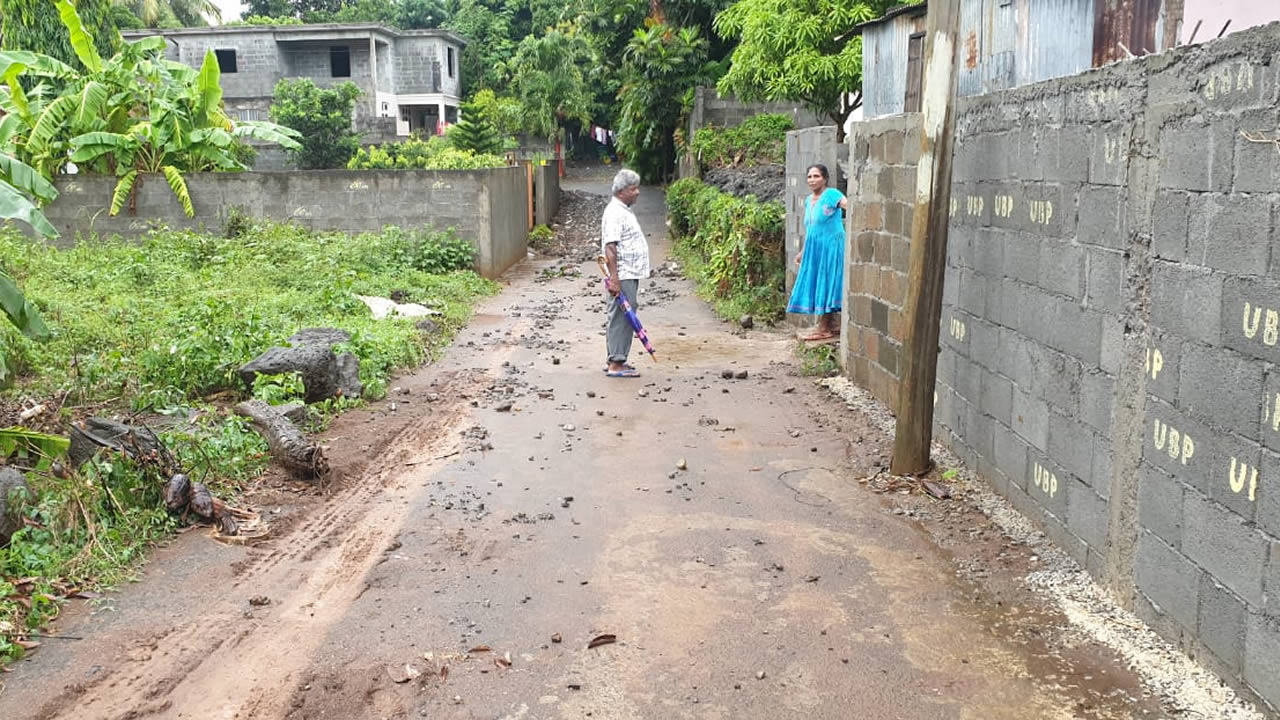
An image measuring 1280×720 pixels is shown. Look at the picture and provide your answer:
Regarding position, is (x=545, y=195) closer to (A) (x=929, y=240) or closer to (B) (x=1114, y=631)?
(A) (x=929, y=240)

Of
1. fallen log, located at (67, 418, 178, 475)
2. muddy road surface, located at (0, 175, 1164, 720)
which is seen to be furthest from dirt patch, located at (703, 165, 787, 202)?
fallen log, located at (67, 418, 178, 475)

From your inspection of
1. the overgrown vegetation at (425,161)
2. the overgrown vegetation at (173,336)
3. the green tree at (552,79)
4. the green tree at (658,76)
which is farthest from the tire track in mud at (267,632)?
the green tree at (552,79)

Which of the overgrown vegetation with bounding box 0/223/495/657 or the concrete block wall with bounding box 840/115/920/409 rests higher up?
the concrete block wall with bounding box 840/115/920/409

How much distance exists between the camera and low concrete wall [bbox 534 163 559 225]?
2475cm

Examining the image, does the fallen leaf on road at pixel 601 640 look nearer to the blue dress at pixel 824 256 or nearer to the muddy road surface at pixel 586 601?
the muddy road surface at pixel 586 601

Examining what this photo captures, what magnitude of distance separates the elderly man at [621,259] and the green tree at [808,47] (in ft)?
25.4

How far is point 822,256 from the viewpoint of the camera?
34.5ft

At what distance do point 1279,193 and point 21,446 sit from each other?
19.5 feet

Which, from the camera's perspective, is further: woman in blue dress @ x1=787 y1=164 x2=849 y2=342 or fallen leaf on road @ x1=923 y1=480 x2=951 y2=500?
woman in blue dress @ x1=787 y1=164 x2=849 y2=342

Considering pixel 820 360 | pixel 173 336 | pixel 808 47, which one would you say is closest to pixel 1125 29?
pixel 820 360

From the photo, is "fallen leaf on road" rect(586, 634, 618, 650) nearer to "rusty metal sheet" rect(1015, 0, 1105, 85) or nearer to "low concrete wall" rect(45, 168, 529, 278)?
"rusty metal sheet" rect(1015, 0, 1105, 85)

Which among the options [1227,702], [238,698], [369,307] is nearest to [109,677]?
[238,698]

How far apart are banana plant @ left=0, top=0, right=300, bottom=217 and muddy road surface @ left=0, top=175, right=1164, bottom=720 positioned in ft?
37.7

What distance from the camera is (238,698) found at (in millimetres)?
3938
